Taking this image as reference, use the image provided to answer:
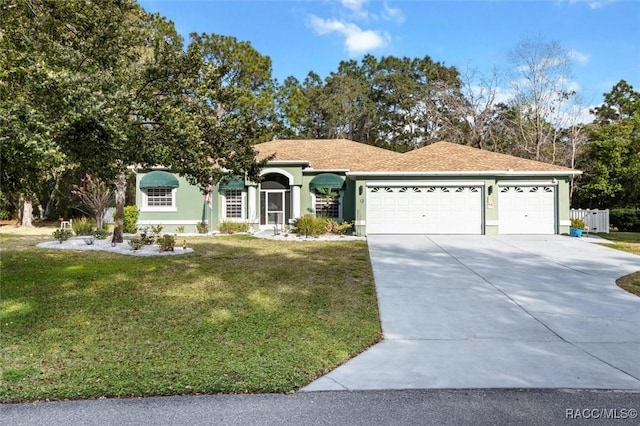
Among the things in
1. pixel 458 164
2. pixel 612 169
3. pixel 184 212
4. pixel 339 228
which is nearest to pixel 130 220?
pixel 184 212

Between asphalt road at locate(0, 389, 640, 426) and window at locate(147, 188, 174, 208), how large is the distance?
61.3ft

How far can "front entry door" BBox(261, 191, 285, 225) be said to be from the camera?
2206 cm

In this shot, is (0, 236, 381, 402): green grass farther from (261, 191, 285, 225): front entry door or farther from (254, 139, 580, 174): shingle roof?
(261, 191, 285, 225): front entry door

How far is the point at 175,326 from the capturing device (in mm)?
5855

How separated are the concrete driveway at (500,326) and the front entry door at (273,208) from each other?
11.0m

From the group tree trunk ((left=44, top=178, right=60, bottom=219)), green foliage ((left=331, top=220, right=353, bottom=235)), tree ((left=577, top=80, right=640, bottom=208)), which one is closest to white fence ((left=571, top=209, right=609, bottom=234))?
tree ((left=577, top=80, right=640, bottom=208))

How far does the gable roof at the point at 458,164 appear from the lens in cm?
1872

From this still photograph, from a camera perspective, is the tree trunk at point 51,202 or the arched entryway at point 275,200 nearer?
the arched entryway at point 275,200

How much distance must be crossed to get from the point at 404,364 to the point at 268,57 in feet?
105

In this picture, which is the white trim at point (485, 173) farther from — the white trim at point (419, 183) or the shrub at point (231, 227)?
the shrub at point (231, 227)

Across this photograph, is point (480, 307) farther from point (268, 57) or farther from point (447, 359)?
point (268, 57)

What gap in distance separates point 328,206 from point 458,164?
678cm

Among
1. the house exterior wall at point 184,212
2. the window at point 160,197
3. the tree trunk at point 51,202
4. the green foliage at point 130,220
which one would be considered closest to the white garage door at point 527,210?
the house exterior wall at point 184,212

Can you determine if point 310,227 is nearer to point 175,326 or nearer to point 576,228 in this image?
point 576,228
